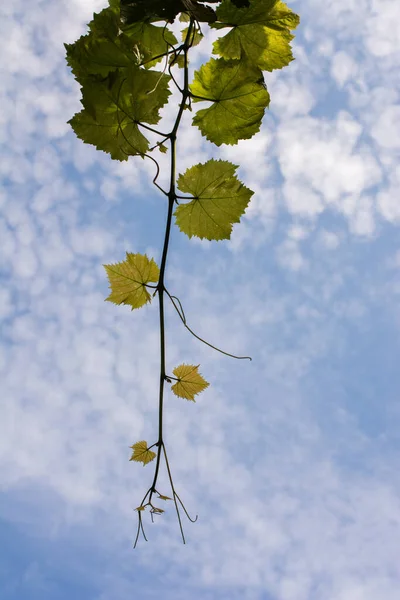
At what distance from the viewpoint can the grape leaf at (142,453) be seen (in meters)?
0.96

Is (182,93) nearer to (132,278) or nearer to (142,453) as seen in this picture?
(132,278)

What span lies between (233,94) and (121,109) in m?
0.23

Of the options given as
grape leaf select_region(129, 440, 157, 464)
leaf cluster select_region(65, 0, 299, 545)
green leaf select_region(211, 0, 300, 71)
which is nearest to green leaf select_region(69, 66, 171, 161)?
leaf cluster select_region(65, 0, 299, 545)

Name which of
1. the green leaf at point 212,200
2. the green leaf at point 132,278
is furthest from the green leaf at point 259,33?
the green leaf at point 132,278

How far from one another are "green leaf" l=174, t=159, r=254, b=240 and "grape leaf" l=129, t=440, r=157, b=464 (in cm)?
43

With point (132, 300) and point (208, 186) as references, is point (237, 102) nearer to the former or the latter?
point (208, 186)

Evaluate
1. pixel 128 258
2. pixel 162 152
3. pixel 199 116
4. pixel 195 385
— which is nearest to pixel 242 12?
pixel 199 116

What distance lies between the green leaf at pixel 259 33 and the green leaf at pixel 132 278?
0.45 m

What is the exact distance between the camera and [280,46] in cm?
98

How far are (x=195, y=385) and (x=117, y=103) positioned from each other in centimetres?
56

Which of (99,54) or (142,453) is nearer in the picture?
(99,54)

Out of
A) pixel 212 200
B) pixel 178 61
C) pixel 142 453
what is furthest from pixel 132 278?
pixel 178 61

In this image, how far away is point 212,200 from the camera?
952mm

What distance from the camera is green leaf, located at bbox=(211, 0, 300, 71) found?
3.09 feet
